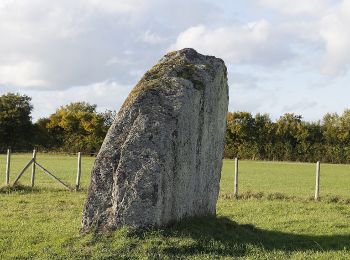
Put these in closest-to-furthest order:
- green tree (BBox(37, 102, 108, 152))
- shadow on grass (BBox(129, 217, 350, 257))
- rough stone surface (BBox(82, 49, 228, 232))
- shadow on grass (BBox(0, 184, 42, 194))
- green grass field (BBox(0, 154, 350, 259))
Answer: green grass field (BBox(0, 154, 350, 259)) → shadow on grass (BBox(129, 217, 350, 257)) → rough stone surface (BBox(82, 49, 228, 232)) → shadow on grass (BBox(0, 184, 42, 194)) → green tree (BBox(37, 102, 108, 152))

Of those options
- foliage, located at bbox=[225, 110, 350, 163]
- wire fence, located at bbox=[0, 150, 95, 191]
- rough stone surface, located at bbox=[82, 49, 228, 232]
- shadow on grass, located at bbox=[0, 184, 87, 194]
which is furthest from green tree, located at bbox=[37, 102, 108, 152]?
rough stone surface, located at bbox=[82, 49, 228, 232]

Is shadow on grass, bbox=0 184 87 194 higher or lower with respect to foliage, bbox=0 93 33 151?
lower

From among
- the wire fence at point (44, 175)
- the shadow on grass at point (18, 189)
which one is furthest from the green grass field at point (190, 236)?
the wire fence at point (44, 175)

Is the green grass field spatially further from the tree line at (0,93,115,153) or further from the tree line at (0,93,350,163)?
the tree line at (0,93,115,153)

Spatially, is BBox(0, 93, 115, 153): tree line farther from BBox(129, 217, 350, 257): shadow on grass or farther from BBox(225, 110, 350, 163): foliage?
BBox(129, 217, 350, 257): shadow on grass

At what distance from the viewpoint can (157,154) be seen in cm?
1149

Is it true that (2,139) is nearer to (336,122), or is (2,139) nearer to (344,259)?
(336,122)

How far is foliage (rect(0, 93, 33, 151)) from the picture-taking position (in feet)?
274

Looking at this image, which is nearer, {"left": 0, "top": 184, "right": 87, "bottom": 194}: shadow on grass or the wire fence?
{"left": 0, "top": 184, "right": 87, "bottom": 194}: shadow on grass

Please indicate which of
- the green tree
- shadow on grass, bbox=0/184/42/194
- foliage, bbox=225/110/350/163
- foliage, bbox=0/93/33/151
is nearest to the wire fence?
shadow on grass, bbox=0/184/42/194

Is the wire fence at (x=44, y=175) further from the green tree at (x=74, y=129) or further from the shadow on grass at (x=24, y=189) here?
the green tree at (x=74, y=129)

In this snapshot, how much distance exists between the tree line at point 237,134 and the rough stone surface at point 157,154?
6543cm

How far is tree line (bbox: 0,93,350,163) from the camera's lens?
258ft

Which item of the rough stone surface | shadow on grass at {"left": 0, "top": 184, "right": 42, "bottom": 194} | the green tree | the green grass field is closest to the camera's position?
the green grass field
